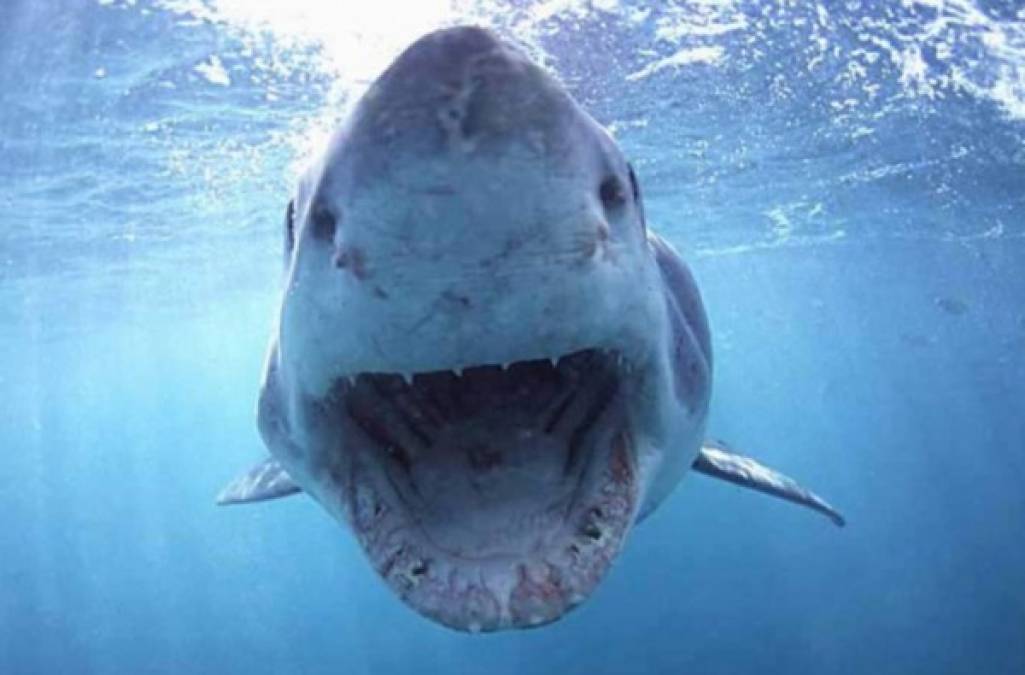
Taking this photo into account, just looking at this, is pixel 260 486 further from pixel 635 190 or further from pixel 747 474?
pixel 635 190

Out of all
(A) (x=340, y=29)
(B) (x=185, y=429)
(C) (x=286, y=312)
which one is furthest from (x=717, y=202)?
(B) (x=185, y=429)

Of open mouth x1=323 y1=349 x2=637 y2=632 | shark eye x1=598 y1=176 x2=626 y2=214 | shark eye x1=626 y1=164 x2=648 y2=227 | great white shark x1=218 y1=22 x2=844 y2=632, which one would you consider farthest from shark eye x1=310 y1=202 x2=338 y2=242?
shark eye x1=626 y1=164 x2=648 y2=227

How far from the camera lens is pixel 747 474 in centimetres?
582

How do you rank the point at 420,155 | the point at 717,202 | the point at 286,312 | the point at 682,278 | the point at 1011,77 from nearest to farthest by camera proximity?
the point at 420,155
the point at 286,312
the point at 682,278
the point at 1011,77
the point at 717,202

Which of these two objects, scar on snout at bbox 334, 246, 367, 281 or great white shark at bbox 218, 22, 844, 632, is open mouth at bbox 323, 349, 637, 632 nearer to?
great white shark at bbox 218, 22, 844, 632

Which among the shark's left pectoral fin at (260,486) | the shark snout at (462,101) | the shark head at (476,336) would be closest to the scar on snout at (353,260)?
the shark head at (476,336)

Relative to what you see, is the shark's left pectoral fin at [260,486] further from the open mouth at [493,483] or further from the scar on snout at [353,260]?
the scar on snout at [353,260]

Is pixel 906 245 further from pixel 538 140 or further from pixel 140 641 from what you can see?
pixel 140 641

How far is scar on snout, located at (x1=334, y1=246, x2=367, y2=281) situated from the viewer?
2.07 metres

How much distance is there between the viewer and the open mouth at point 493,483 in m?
2.33

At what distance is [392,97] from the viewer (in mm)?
1951

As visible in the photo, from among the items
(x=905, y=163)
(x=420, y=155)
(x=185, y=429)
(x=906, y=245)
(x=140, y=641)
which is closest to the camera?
(x=420, y=155)

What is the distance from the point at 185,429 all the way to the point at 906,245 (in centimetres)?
13841

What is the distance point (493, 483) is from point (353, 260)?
3.49 ft
